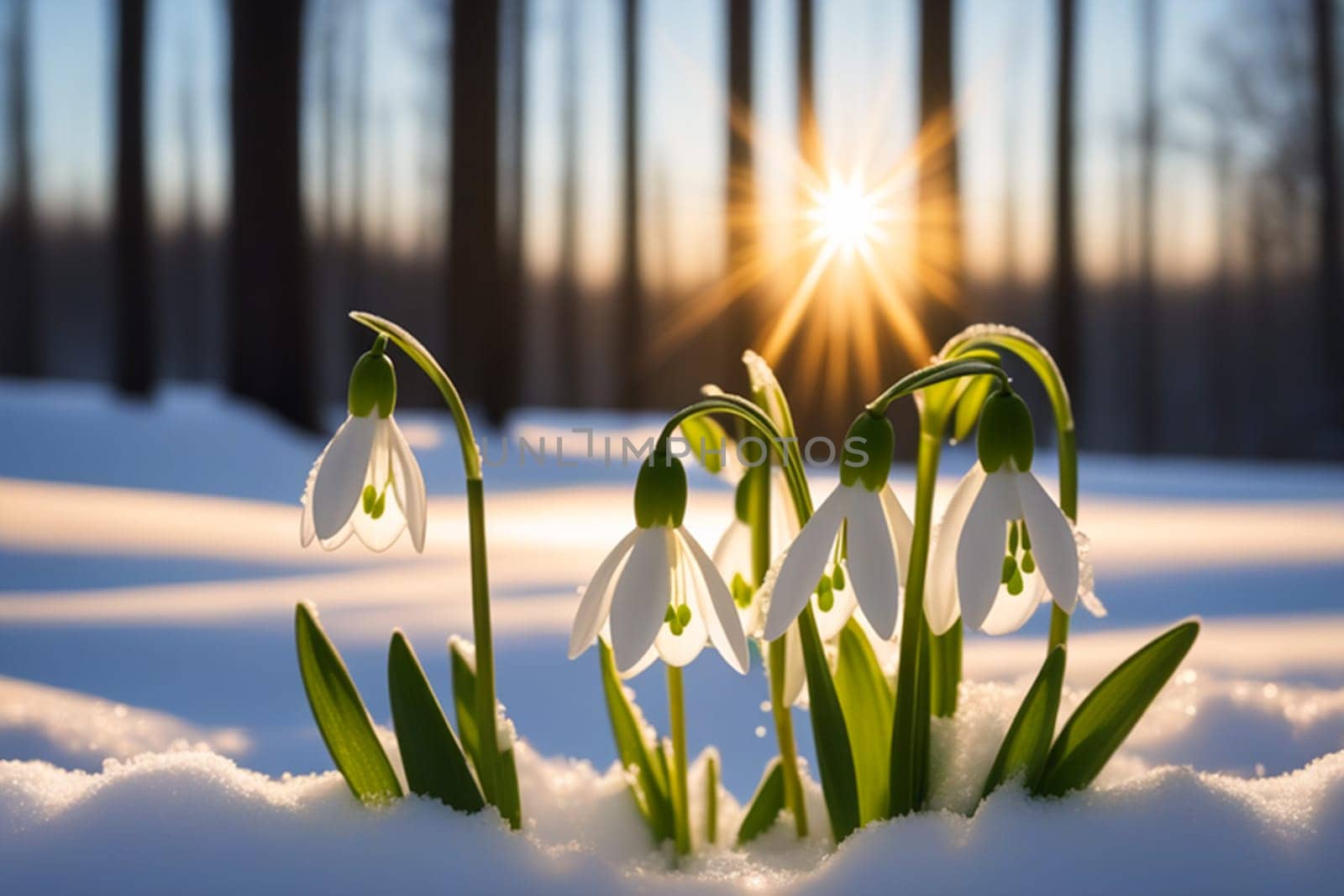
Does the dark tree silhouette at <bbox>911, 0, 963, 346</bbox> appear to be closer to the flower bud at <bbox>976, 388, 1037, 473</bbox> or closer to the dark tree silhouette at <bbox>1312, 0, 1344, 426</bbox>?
the flower bud at <bbox>976, 388, 1037, 473</bbox>

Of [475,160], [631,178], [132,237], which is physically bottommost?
[132,237]

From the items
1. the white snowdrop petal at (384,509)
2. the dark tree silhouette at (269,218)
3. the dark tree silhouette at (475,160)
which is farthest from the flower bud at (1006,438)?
the dark tree silhouette at (475,160)

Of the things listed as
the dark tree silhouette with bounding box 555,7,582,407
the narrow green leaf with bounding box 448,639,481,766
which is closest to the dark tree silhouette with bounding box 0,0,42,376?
the dark tree silhouette with bounding box 555,7,582,407

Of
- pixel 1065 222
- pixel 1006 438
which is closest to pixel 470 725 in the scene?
pixel 1006 438

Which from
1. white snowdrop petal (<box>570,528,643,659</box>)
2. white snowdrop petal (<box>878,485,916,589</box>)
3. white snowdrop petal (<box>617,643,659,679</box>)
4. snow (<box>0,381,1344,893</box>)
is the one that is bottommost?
snow (<box>0,381,1344,893</box>)

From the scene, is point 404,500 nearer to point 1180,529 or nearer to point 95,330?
point 1180,529

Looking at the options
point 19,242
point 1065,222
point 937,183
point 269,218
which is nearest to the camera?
point 269,218

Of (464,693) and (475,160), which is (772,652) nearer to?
(464,693)
